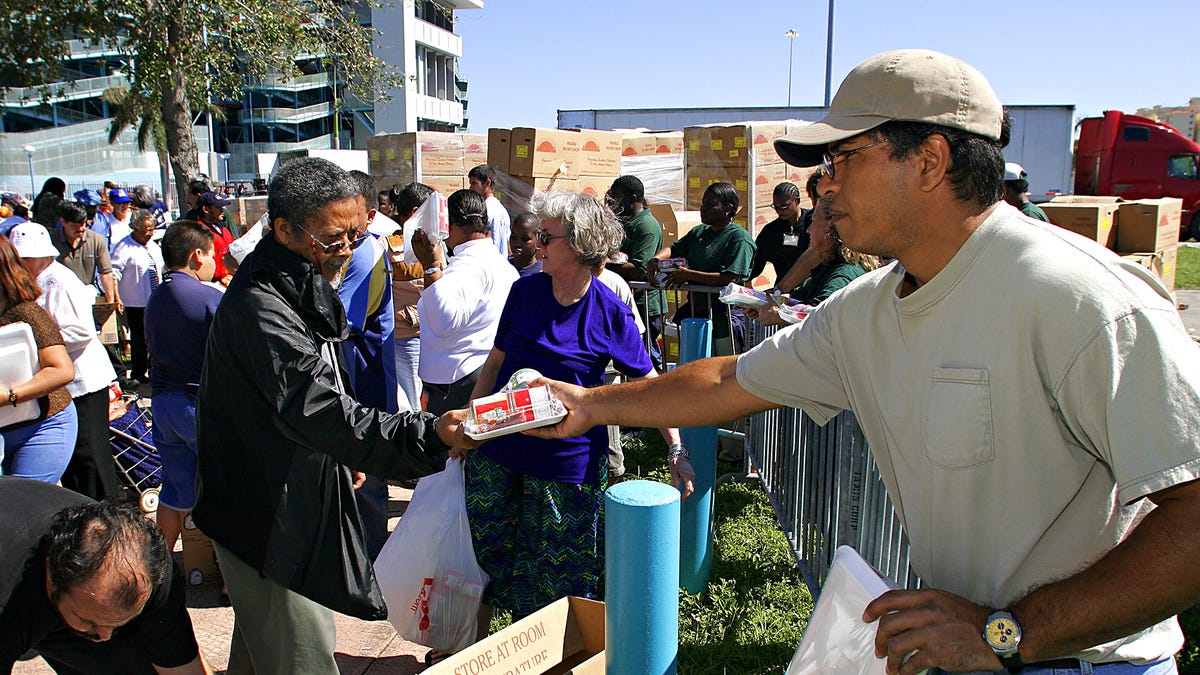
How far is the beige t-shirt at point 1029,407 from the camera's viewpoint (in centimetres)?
116

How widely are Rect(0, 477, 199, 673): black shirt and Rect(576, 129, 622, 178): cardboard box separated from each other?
7822mm

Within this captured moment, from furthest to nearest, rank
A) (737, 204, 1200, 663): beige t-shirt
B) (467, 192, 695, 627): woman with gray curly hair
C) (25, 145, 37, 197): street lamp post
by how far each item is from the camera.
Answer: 1. (25, 145, 37, 197): street lamp post
2. (467, 192, 695, 627): woman with gray curly hair
3. (737, 204, 1200, 663): beige t-shirt

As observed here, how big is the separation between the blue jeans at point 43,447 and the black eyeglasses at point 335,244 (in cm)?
205

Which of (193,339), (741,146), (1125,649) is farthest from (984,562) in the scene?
(741,146)

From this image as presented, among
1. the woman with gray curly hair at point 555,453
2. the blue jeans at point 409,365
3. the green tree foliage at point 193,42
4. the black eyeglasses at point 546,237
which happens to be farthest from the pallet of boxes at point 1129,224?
the green tree foliage at point 193,42

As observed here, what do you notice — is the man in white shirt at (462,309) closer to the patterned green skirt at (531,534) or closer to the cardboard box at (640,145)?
the patterned green skirt at (531,534)

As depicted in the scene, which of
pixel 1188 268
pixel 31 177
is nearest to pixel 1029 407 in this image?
pixel 1188 268

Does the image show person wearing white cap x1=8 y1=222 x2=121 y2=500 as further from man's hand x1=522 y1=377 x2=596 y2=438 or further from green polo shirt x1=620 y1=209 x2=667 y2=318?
green polo shirt x1=620 y1=209 x2=667 y2=318

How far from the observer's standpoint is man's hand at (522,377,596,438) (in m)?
2.26

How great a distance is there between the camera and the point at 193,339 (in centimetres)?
372

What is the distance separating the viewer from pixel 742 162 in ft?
30.1

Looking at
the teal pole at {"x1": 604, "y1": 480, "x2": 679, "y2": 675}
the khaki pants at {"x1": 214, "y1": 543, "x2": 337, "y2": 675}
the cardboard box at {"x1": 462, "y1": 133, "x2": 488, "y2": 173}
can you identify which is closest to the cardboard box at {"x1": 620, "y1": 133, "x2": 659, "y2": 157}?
the cardboard box at {"x1": 462, "y1": 133, "x2": 488, "y2": 173}

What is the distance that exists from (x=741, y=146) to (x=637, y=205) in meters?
2.05

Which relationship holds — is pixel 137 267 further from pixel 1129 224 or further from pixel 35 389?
pixel 1129 224
